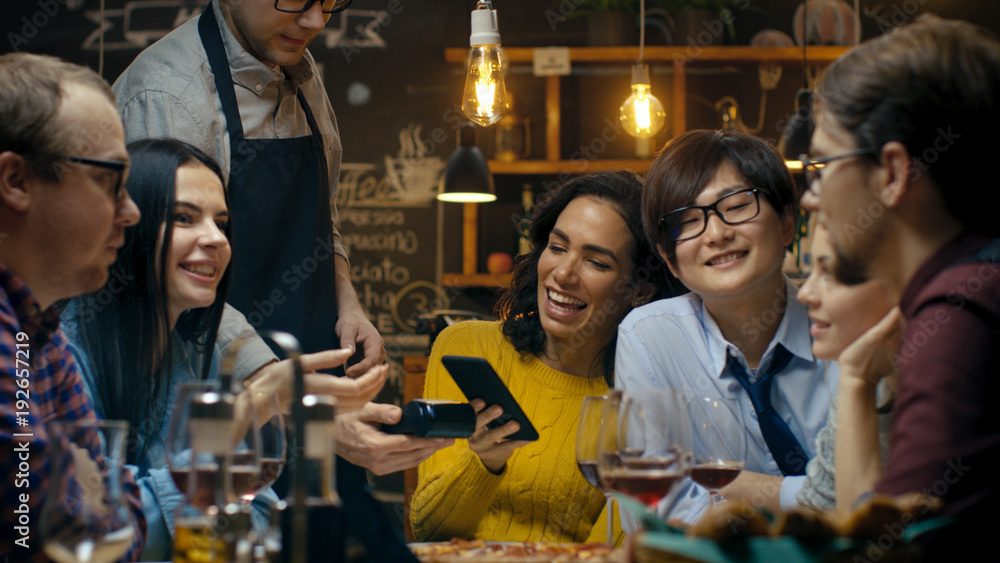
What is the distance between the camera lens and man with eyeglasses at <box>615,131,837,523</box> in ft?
5.40

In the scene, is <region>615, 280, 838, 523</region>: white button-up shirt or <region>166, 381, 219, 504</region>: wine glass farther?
<region>615, 280, 838, 523</region>: white button-up shirt

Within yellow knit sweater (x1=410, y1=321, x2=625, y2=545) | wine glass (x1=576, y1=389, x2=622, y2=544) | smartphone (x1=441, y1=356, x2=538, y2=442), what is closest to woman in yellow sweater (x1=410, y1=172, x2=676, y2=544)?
yellow knit sweater (x1=410, y1=321, x2=625, y2=545)

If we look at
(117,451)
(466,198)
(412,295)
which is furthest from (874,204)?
(412,295)

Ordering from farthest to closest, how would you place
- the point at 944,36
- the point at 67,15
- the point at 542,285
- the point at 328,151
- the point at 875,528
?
1. the point at 67,15
2. the point at 328,151
3. the point at 542,285
4. the point at 944,36
5. the point at 875,528

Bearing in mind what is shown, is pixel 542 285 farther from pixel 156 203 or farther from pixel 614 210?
pixel 156 203

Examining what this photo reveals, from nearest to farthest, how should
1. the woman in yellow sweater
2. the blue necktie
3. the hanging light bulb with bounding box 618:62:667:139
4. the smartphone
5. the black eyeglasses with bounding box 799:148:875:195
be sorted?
the black eyeglasses with bounding box 799:148:875:195, the smartphone, the blue necktie, the woman in yellow sweater, the hanging light bulb with bounding box 618:62:667:139

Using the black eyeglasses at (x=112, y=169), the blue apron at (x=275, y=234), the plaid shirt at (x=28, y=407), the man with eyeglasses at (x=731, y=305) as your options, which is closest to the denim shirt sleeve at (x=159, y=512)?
the plaid shirt at (x=28, y=407)

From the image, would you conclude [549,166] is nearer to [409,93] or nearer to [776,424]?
[409,93]

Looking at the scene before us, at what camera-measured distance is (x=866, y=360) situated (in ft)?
3.34

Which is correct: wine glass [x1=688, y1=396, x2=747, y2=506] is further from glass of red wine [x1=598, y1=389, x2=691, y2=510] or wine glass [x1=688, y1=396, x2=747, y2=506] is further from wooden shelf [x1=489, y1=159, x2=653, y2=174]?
wooden shelf [x1=489, y1=159, x2=653, y2=174]

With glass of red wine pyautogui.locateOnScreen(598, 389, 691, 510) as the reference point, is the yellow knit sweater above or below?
below

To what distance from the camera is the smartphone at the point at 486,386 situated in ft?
3.95

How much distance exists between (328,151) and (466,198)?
1.75 m

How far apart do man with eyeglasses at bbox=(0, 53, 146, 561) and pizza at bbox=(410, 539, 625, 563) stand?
0.35 meters
